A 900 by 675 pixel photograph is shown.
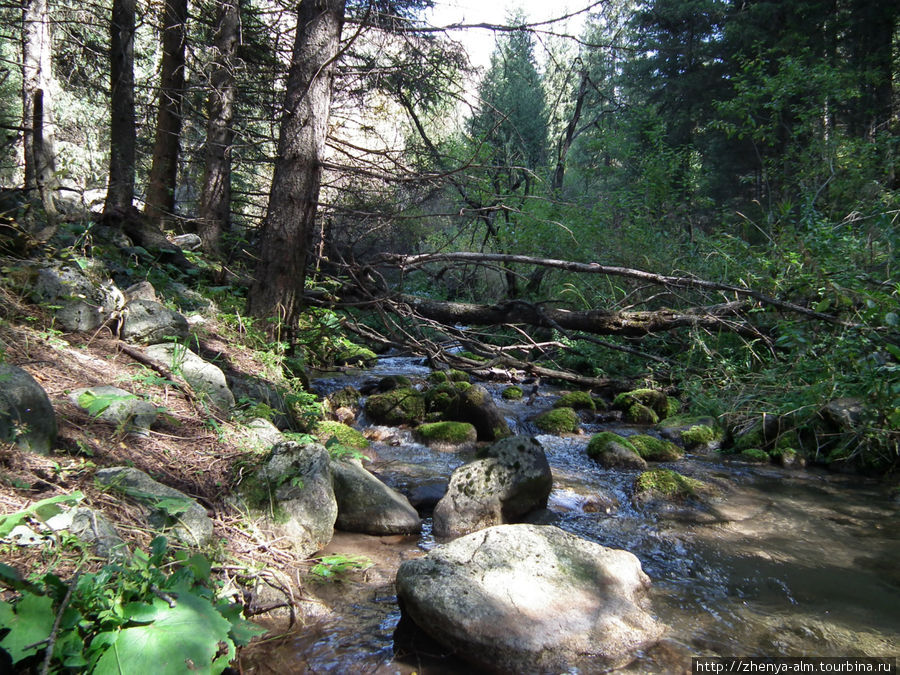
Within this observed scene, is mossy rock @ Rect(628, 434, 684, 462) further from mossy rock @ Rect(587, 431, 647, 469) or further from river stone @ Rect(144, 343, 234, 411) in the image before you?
river stone @ Rect(144, 343, 234, 411)

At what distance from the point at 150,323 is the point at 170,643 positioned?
11.6 ft

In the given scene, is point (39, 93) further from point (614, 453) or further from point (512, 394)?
point (512, 394)

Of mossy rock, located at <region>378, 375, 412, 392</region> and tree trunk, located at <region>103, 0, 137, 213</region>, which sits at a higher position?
tree trunk, located at <region>103, 0, 137, 213</region>

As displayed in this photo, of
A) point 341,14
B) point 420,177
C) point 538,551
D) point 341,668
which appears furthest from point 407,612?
point 341,14

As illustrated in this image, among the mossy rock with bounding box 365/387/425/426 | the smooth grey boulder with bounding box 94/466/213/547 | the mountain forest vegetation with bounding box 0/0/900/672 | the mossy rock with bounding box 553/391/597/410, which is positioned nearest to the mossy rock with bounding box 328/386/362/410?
the mossy rock with bounding box 365/387/425/426

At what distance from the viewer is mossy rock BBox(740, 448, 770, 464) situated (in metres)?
7.21

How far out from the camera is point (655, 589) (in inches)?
149

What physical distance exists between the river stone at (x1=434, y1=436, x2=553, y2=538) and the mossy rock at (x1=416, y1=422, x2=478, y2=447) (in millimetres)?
1876

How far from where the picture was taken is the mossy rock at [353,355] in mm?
9375

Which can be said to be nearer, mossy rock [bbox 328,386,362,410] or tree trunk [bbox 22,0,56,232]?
tree trunk [bbox 22,0,56,232]

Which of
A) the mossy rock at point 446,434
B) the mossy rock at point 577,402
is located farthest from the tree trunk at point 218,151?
the mossy rock at point 577,402

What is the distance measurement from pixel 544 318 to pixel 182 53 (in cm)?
679

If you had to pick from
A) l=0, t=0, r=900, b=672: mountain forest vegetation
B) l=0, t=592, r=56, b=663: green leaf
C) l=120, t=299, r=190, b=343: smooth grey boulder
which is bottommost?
l=0, t=592, r=56, b=663: green leaf

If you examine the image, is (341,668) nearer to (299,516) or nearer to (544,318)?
(299,516)
